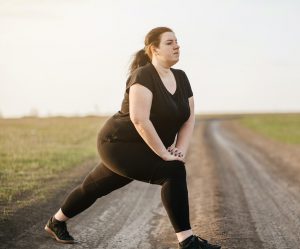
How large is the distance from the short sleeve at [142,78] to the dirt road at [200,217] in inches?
71.2

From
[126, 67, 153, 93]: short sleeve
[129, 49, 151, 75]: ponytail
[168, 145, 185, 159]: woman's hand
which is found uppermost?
[129, 49, 151, 75]: ponytail

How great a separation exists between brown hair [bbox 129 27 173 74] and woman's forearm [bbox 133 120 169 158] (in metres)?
0.61

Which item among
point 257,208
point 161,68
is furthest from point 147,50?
point 257,208

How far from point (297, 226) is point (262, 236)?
0.87 meters

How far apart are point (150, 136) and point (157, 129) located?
0.49 ft

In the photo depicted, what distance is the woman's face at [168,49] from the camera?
13.8 feet

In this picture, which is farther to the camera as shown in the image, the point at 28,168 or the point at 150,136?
the point at 28,168

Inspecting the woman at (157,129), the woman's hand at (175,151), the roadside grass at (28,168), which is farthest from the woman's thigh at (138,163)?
the roadside grass at (28,168)

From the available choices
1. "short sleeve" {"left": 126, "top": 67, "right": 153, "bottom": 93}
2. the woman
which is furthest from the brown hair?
"short sleeve" {"left": 126, "top": 67, "right": 153, "bottom": 93}

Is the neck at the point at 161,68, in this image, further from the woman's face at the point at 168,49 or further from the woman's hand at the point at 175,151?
the woman's hand at the point at 175,151

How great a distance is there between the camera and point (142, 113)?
13.2 feet

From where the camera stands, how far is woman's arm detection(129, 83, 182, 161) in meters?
4.04

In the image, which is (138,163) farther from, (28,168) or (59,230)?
(28,168)

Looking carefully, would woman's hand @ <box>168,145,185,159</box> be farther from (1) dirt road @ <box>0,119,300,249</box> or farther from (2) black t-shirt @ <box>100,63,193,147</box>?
(1) dirt road @ <box>0,119,300,249</box>
